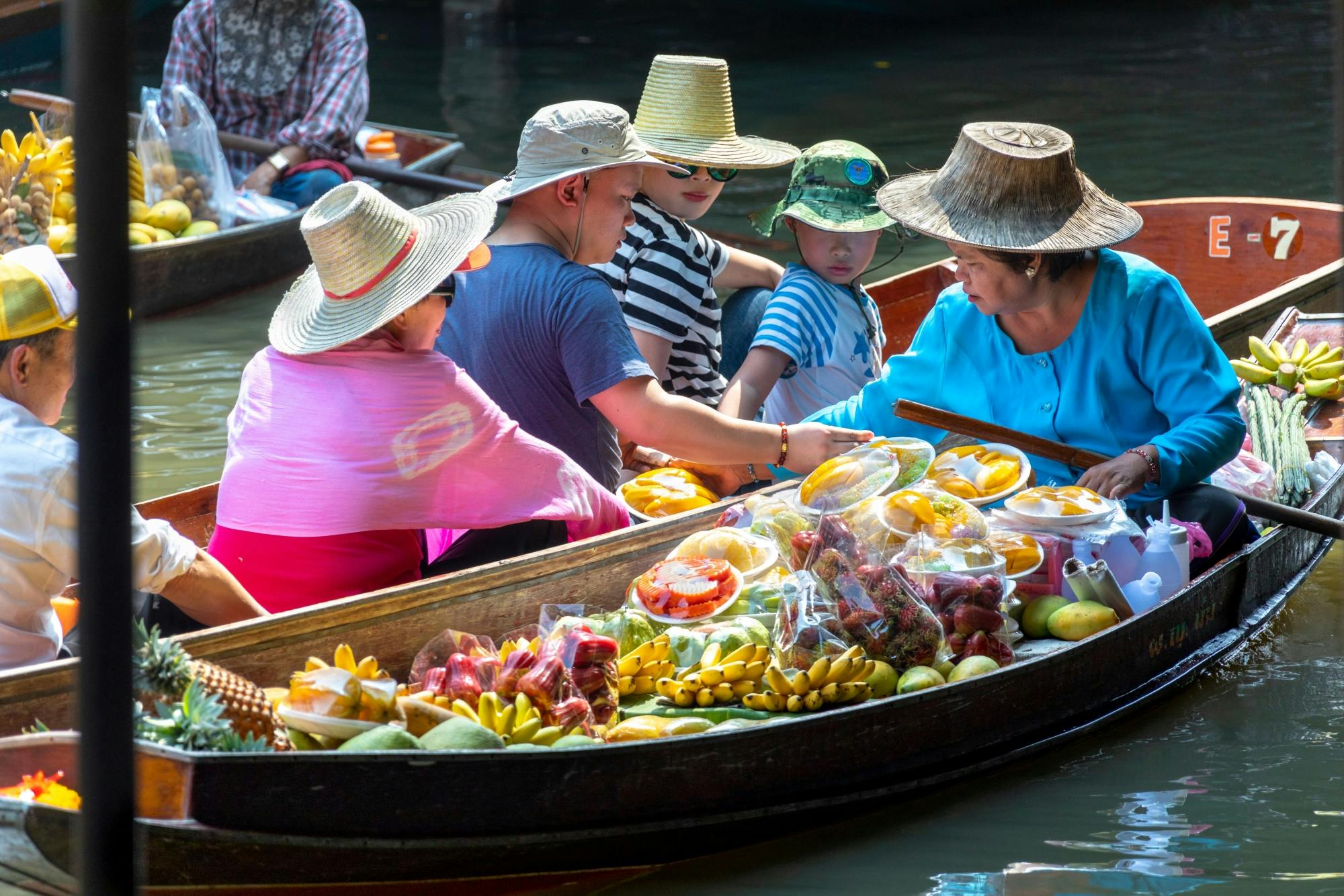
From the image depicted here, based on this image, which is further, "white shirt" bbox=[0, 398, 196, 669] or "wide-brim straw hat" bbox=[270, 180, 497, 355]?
"wide-brim straw hat" bbox=[270, 180, 497, 355]

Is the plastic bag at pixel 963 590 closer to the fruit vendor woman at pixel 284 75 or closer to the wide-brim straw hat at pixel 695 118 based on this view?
the wide-brim straw hat at pixel 695 118

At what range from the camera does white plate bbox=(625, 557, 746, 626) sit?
304cm

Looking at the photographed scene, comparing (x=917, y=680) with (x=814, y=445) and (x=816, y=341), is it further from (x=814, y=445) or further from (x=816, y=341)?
(x=816, y=341)

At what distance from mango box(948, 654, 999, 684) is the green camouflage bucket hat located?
1257 millimetres

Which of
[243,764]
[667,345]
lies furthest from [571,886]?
[667,345]

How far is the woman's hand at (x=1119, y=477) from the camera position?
3234mm

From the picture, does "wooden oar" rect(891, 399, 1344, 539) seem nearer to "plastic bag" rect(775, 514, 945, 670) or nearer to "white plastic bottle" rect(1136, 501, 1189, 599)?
"white plastic bottle" rect(1136, 501, 1189, 599)

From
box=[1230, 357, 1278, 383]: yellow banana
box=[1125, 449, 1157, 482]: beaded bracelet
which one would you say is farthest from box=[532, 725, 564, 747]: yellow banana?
box=[1230, 357, 1278, 383]: yellow banana

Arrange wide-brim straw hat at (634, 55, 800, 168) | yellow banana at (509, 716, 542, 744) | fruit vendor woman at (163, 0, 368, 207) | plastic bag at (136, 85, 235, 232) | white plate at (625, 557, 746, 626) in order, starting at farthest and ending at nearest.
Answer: fruit vendor woman at (163, 0, 368, 207), plastic bag at (136, 85, 235, 232), wide-brim straw hat at (634, 55, 800, 168), white plate at (625, 557, 746, 626), yellow banana at (509, 716, 542, 744)

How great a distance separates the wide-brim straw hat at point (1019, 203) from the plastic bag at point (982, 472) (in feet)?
1.65

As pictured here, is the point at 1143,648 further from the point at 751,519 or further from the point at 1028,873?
the point at 751,519

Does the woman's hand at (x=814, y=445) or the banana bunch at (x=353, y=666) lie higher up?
the woman's hand at (x=814, y=445)

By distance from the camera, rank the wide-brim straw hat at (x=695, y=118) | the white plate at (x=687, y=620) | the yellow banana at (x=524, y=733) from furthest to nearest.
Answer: the wide-brim straw hat at (x=695, y=118) → the white plate at (x=687, y=620) → the yellow banana at (x=524, y=733)

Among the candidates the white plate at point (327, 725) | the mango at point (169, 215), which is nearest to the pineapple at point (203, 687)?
the white plate at point (327, 725)
